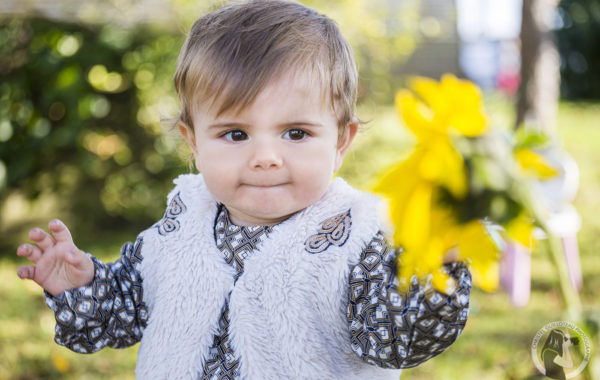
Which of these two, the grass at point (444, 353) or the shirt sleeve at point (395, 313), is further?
the grass at point (444, 353)

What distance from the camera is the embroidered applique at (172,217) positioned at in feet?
5.33

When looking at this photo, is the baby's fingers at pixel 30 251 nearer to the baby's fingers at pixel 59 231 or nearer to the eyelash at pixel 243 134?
the baby's fingers at pixel 59 231

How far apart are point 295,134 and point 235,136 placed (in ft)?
0.44

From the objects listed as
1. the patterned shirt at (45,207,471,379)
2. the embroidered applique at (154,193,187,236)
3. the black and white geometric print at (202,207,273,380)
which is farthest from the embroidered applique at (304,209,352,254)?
the embroidered applique at (154,193,187,236)

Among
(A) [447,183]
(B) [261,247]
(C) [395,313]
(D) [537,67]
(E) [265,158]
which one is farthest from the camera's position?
(D) [537,67]

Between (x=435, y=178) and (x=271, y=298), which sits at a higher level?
(x=435, y=178)

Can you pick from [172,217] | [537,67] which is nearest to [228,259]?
[172,217]

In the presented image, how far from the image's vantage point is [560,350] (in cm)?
135

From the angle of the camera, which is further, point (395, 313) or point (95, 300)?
point (95, 300)

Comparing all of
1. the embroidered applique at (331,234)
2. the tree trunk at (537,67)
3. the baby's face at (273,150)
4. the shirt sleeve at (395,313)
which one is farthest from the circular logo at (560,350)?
the tree trunk at (537,67)

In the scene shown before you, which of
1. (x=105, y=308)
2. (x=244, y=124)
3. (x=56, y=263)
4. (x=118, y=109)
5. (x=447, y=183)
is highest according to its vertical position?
(x=447, y=183)

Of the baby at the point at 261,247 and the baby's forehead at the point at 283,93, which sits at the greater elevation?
the baby's forehead at the point at 283,93

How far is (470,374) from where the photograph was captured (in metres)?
2.62

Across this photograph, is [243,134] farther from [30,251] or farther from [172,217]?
[30,251]
